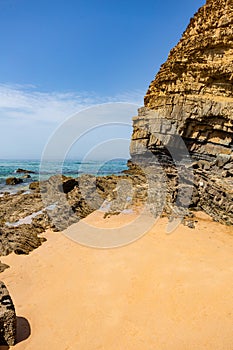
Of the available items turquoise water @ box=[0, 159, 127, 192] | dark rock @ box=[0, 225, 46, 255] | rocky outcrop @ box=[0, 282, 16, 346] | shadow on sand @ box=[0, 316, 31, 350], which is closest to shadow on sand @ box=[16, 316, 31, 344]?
shadow on sand @ box=[0, 316, 31, 350]

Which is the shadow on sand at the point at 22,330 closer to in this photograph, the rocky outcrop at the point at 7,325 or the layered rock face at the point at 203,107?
the rocky outcrop at the point at 7,325

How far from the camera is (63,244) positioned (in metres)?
11.3

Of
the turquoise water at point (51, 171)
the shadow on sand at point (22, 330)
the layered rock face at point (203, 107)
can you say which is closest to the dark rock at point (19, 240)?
the shadow on sand at point (22, 330)

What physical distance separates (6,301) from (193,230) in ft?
29.2

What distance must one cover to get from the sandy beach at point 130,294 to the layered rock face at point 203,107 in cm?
334

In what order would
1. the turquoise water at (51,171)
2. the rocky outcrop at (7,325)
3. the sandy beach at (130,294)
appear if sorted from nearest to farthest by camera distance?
the rocky outcrop at (7,325) → the sandy beach at (130,294) → the turquoise water at (51,171)

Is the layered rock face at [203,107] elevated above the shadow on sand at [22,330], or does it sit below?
above

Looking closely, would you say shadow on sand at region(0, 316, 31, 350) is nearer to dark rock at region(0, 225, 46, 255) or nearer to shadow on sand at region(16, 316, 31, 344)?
shadow on sand at region(16, 316, 31, 344)

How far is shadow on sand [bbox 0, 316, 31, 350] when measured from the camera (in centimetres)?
555

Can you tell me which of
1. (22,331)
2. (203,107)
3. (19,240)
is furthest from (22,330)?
(203,107)

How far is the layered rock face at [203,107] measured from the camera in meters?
12.4

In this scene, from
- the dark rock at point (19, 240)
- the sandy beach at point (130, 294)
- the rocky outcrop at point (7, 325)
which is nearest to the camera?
the rocky outcrop at point (7, 325)

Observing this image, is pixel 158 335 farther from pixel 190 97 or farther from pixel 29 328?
pixel 190 97

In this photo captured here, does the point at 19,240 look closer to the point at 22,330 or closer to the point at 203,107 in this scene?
the point at 22,330
